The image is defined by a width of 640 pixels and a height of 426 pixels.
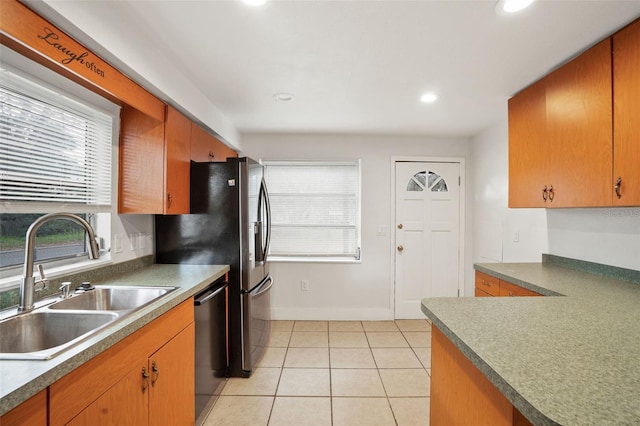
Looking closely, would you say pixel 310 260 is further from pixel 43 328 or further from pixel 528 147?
pixel 43 328

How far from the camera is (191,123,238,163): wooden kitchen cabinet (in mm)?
2391

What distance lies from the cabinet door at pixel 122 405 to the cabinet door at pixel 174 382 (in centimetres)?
6

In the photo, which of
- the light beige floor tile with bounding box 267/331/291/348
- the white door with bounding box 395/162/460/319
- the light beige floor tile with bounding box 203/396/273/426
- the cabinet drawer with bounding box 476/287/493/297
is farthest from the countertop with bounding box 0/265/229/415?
the white door with bounding box 395/162/460/319

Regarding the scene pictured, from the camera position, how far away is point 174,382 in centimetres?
150

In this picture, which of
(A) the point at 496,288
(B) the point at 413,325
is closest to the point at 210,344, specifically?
(A) the point at 496,288

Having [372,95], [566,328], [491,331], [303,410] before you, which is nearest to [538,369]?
[491,331]

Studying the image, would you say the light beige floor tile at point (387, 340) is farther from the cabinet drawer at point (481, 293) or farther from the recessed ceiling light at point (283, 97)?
the recessed ceiling light at point (283, 97)

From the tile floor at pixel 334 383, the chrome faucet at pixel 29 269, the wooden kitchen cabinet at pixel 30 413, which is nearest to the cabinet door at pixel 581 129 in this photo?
the tile floor at pixel 334 383

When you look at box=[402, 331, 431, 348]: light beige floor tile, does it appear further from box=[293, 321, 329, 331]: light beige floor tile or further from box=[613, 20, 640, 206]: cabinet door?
box=[613, 20, 640, 206]: cabinet door

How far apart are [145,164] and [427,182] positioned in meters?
3.07

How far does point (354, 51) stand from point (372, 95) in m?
0.70

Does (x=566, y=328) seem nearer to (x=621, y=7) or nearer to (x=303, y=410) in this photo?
(x=621, y=7)

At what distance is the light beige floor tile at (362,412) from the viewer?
1.88 meters

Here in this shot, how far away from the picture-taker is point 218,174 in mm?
2322
